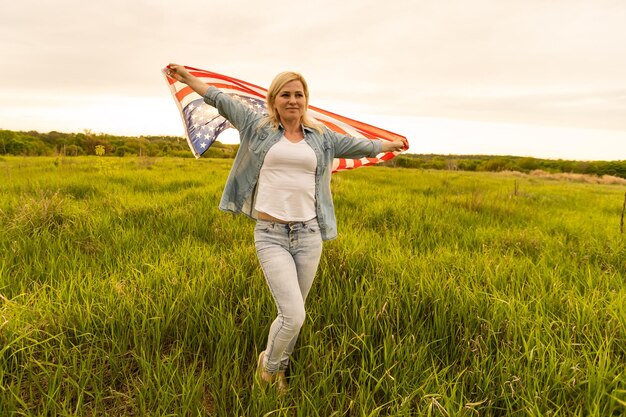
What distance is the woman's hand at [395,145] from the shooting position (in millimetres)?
3088

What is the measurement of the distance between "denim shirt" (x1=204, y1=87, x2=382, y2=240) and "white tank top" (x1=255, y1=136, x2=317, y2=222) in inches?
3.4

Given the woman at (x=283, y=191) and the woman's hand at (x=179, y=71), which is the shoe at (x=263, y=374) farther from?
the woman's hand at (x=179, y=71)

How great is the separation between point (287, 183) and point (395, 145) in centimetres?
122

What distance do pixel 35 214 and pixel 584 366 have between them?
21.2 feet

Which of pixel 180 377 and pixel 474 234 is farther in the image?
pixel 474 234

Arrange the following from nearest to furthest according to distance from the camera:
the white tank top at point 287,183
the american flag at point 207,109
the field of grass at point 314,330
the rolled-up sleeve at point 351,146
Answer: the field of grass at point 314,330 → the white tank top at point 287,183 → the rolled-up sleeve at point 351,146 → the american flag at point 207,109

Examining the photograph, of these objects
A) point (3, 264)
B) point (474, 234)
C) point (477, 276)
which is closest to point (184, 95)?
point (3, 264)

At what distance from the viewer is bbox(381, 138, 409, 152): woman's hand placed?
3.09 m

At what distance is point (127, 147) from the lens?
1394 inches

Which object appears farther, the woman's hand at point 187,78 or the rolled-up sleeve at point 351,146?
the rolled-up sleeve at point 351,146

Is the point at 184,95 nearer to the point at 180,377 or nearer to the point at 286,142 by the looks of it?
the point at 286,142

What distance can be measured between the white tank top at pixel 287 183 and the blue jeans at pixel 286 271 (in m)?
0.09

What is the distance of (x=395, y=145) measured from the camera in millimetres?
3164

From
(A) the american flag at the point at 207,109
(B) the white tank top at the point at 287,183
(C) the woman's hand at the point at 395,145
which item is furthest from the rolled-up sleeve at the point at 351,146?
(A) the american flag at the point at 207,109
